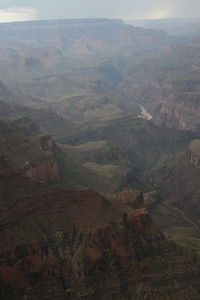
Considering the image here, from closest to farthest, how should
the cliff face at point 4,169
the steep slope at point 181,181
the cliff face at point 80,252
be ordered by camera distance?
the cliff face at point 80,252, the cliff face at point 4,169, the steep slope at point 181,181

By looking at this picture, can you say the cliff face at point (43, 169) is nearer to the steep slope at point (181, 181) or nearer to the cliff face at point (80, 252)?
the cliff face at point (80, 252)

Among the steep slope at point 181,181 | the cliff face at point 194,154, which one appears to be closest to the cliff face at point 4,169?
the steep slope at point 181,181

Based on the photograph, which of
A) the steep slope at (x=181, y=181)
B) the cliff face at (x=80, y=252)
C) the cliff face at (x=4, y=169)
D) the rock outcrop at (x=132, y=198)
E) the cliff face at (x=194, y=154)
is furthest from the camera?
the cliff face at (x=194, y=154)

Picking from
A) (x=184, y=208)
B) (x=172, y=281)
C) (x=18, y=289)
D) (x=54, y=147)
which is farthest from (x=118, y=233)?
(x=184, y=208)

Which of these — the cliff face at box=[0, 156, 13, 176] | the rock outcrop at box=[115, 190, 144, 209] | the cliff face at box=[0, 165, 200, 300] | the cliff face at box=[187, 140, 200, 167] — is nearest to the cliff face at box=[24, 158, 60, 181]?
the rock outcrop at box=[115, 190, 144, 209]

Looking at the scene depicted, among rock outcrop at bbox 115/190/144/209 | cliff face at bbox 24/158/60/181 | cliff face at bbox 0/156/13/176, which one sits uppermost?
cliff face at bbox 0/156/13/176

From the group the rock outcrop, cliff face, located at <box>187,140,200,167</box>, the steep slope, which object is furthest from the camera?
cliff face, located at <box>187,140,200,167</box>

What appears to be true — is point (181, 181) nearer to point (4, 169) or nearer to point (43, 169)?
point (43, 169)

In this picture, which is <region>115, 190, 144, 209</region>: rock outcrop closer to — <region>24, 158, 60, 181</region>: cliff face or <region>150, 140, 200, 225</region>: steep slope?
<region>24, 158, 60, 181</region>: cliff face
